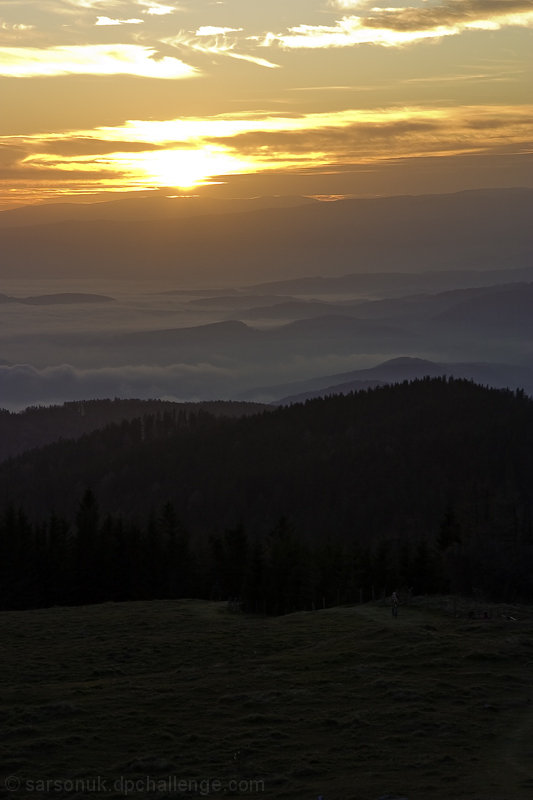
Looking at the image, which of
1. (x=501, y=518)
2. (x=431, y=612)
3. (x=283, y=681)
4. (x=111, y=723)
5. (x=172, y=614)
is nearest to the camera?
(x=111, y=723)

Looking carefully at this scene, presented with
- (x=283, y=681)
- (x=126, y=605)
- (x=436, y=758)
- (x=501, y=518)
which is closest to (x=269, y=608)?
(x=126, y=605)

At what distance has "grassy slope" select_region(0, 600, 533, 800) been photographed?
33250mm

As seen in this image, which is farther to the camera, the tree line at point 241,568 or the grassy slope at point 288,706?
the tree line at point 241,568

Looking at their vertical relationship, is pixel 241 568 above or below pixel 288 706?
above

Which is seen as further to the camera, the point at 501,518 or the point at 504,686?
the point at 501,518

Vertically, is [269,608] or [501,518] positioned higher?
[501,518]

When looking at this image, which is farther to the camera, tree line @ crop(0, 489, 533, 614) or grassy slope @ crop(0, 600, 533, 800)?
tree line @ crop(0, 489, 533, 614)

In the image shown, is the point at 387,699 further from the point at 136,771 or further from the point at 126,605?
the point at 126,605

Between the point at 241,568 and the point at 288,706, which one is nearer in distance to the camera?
the point at 288,706

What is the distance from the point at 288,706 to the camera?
41000 mm

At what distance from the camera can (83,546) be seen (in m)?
96.1

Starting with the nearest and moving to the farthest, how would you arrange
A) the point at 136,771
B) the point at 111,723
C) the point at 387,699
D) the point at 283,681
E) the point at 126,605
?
the point at 136,771 < the point at 111,723 < the point at 387,699 < the point at 283,681 < the point at 126,605

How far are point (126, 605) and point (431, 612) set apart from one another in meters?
24.2

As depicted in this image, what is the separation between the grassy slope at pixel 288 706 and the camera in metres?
33.2
